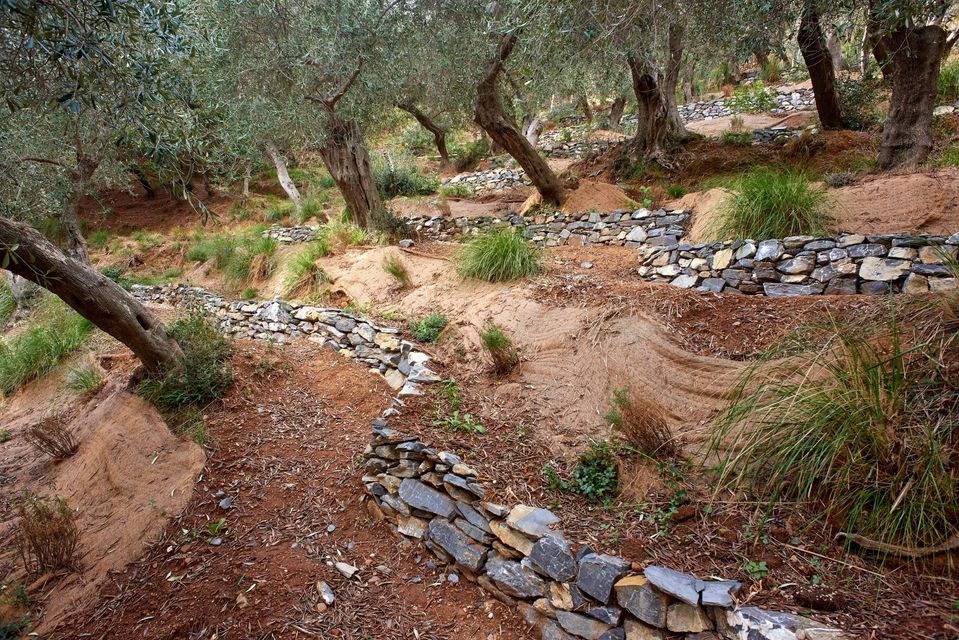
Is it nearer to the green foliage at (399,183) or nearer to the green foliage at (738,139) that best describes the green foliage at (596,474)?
the green foliage at (738,139)

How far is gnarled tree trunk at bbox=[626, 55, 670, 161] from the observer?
34.5 ft

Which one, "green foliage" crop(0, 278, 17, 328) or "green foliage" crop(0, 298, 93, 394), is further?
"green foliage" crop(0, 278, 17, 328)

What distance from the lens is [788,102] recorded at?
1529 centimetres

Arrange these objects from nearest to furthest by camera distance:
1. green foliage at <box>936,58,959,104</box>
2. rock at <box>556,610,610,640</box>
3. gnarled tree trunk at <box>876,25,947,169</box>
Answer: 1. rock at <box>556,610,610,640</box>
2. gnarled tree trunk at <box>876,25,947,169</box>
3. green foliage at <box>936,58,959,104</box>

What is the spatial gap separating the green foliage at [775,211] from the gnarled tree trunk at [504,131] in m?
3.89

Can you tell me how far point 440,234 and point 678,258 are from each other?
5308 mm

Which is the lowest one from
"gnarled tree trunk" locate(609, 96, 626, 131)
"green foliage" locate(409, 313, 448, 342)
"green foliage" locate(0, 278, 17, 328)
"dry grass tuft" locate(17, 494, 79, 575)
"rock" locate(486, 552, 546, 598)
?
"rock" locate(486, 552, 546, 598)

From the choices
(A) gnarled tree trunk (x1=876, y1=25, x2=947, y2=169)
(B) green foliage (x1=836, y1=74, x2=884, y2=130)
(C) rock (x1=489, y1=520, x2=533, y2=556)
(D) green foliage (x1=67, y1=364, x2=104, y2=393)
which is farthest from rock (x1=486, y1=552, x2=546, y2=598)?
(B) green foliage (x1=836, y1=74, x2=884, y2=130)

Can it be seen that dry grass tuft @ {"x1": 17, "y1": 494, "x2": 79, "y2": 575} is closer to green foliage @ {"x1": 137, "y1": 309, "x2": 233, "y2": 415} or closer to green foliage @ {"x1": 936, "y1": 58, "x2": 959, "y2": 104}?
green foliage @ {"x1": 137, "y1": 309, "x2": 233, "y2": 415}

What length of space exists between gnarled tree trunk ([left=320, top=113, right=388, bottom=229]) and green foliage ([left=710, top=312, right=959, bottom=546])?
27.5 feet

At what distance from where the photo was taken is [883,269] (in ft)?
15.4

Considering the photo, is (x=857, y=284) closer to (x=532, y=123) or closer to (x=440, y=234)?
(x=440, y=234)

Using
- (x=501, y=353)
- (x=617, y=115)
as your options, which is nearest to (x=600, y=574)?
(x=501, y=353)

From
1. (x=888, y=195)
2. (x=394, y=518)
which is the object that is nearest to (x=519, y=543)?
(x=394, y=518)
